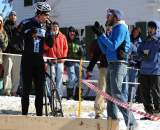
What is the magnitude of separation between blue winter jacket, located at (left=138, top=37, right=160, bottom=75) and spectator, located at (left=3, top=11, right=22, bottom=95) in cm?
332

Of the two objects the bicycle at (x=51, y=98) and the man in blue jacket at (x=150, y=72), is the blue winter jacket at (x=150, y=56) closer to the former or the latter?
the man in blue jacket at (x=150, y=72)

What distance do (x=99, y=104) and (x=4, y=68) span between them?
12.3 feet

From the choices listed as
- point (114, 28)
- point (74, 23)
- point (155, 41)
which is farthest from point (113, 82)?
point (74, 23)

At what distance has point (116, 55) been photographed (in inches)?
395

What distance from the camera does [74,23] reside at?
24.1 metres

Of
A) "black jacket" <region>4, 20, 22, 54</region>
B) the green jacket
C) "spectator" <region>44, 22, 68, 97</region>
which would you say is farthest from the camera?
the green jacket

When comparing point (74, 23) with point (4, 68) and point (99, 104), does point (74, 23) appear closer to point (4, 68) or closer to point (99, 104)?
point (4, 68)

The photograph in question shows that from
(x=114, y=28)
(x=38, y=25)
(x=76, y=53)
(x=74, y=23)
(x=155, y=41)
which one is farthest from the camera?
(x=74, y=23)

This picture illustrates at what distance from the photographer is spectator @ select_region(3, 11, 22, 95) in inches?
583

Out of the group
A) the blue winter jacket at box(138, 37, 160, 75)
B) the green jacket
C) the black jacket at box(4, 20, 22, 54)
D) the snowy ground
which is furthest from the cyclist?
the green jacket

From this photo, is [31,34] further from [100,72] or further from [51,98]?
[100,72]

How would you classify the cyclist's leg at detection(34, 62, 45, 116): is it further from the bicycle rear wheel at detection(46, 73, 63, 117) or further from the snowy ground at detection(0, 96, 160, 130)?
the snowy ground at detection(0, 96, 160, 130)

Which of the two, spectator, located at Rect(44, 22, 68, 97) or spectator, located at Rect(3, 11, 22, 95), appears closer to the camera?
spectator, located at Rect(44, 22, 68, 97)

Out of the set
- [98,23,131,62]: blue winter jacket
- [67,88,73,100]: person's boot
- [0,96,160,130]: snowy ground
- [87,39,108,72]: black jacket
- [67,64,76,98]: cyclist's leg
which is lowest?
[0,96,160,130]: snowy ground
